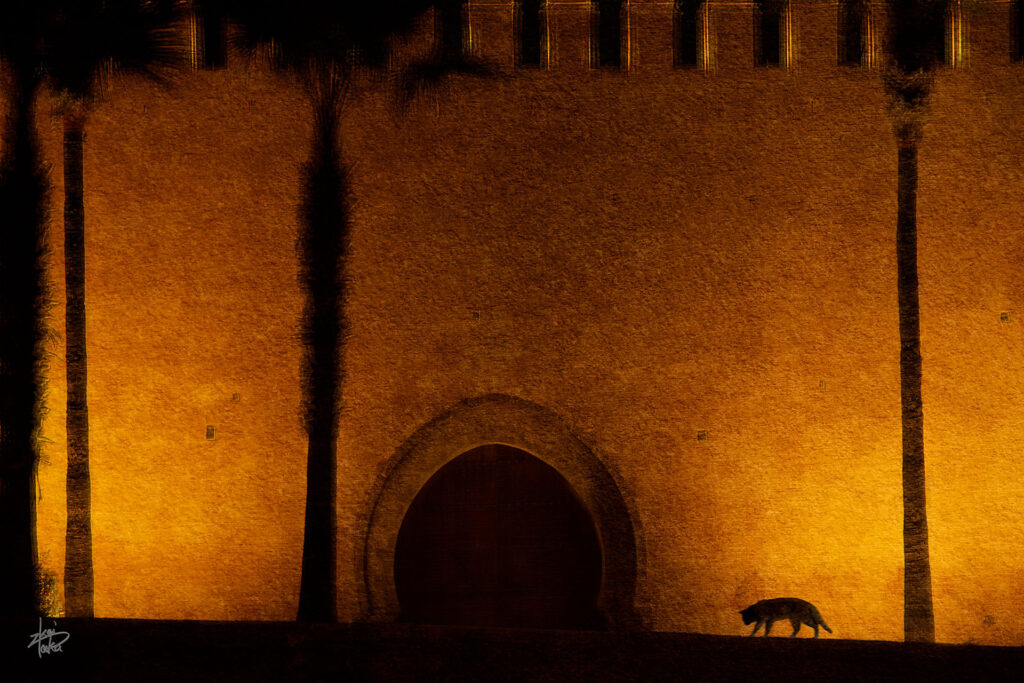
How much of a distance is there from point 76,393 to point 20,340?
57 centimetres

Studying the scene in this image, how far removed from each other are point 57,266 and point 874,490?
665 centimetres

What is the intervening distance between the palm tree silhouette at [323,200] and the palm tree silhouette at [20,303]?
5.37ft

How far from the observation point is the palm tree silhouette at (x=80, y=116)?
5.64m

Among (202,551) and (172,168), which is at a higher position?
(172,168)

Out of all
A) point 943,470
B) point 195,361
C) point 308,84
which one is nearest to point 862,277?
point 943,470

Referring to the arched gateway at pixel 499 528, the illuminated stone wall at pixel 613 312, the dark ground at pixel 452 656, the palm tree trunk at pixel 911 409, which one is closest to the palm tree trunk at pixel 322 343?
the illuminated stone wall at pixel 613 312

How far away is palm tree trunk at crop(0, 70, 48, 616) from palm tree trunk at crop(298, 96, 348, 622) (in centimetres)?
207

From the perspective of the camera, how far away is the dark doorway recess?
590 cm

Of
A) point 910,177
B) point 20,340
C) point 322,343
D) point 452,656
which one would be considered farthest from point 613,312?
point 20,340

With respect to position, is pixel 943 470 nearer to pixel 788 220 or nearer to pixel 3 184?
pixel 788 220

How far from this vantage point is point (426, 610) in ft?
19.4

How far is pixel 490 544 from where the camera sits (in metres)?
5.93

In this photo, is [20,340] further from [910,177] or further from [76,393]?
[910,177]
